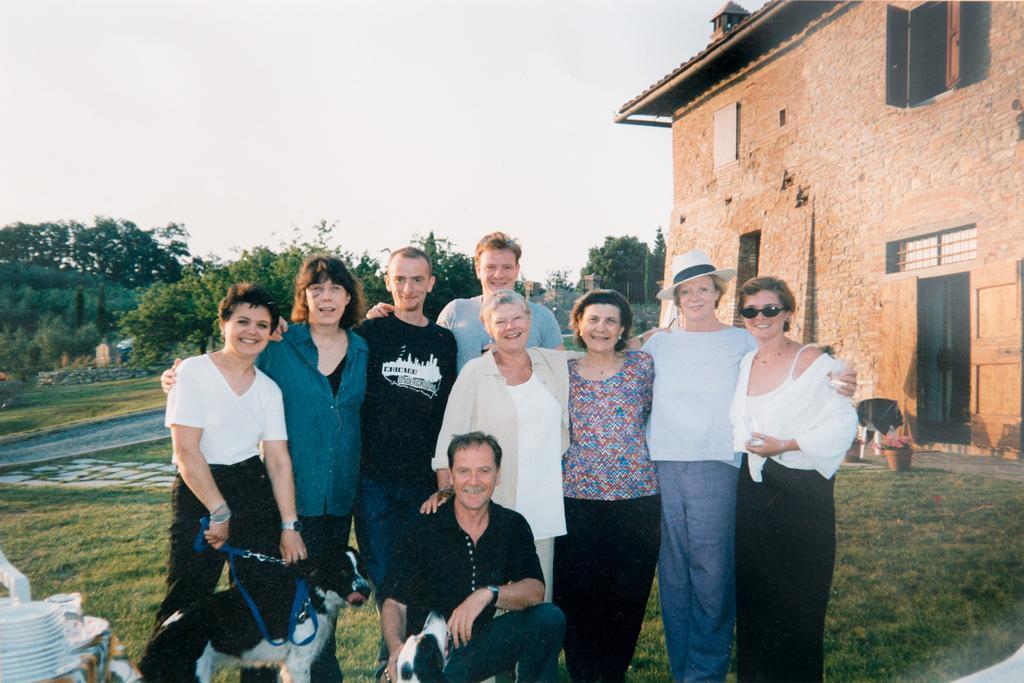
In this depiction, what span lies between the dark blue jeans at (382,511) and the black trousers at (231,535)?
400 millimetres

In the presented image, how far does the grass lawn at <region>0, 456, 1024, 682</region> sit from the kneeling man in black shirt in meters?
0.92

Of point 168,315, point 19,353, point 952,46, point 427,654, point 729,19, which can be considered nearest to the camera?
point 427,654

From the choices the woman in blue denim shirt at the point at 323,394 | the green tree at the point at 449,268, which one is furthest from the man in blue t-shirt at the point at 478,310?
the green tree at the point at 449,268

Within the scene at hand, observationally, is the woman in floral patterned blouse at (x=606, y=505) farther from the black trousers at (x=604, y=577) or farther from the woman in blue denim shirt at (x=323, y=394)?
the woman in blue denim shirt at (x=323, y=394)

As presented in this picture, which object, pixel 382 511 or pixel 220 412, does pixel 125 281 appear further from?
pixel 382 511

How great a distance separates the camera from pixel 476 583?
241 cm

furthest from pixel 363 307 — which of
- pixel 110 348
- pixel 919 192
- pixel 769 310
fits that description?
pixel 919 192

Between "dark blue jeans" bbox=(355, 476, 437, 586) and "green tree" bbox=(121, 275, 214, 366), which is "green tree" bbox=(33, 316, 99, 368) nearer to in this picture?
"green tree" bbox=(121, 275, 214, 366)

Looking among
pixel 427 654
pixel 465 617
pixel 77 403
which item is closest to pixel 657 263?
pixel 465 617

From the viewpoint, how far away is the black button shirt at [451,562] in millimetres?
2363

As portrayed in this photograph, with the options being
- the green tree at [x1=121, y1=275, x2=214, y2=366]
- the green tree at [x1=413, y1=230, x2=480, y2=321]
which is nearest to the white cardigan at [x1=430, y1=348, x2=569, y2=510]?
the green tree at [x1=413, y1=230, x2=480, y2=321]

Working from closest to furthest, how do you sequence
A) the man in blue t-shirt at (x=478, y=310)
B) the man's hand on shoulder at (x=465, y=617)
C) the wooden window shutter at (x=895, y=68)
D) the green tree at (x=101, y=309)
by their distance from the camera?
1. the man's hand on shoulder at (x=465, y=617)
2. the man in blue t-shirt at (x=478, y=310)
3. the green tree at (x=101, y=309)
4. the wooden window shutter at (x=895, y=68)

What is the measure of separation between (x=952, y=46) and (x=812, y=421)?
4722 millimetres

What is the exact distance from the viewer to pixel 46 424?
512 cm
